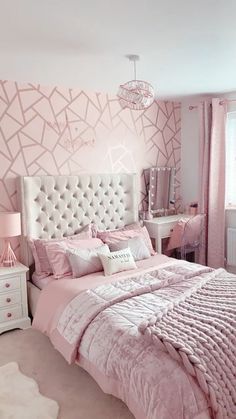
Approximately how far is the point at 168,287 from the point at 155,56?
1815mm

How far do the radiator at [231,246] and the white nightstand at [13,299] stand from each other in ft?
8.25

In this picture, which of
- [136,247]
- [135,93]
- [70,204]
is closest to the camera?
[135,93]

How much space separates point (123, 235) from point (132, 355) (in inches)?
74.2

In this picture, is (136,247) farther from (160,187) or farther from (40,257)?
(160,187)

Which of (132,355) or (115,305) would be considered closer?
(132,355)

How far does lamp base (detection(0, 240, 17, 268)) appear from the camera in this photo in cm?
318

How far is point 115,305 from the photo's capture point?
233 centimetres

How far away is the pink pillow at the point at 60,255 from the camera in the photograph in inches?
121

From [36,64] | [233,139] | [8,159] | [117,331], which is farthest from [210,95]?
[117,331]

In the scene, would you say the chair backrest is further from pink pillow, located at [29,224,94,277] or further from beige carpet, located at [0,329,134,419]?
beige carpet, located at [0,329,134,419]

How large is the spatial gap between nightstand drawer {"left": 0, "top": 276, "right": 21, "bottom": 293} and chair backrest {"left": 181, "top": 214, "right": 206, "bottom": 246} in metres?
1.92

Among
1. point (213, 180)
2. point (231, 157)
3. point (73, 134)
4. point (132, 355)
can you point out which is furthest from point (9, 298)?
point (231, 157)

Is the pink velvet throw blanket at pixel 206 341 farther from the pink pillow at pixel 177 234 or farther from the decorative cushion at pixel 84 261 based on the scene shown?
the pink pillow at pixel 177 234

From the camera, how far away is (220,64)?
2.87 meters
